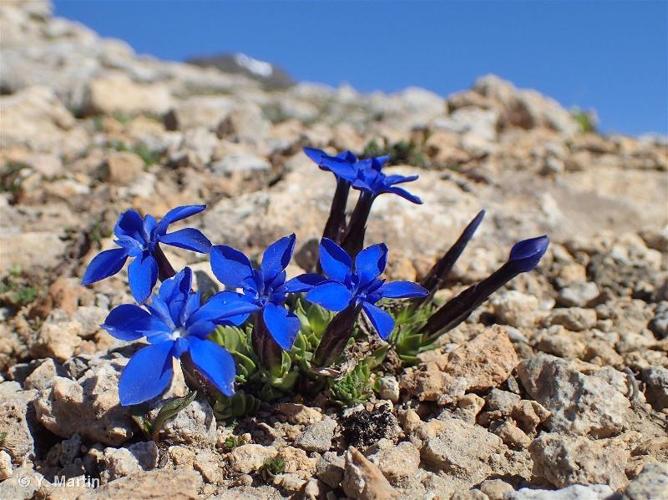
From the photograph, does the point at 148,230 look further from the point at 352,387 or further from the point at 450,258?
the point at 450,258

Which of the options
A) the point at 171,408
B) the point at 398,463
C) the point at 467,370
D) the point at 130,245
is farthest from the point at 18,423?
the point at 467,370

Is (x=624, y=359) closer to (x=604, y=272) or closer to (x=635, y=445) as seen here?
(x=635, y=445)

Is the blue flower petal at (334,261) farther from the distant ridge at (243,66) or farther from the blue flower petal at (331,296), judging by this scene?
the distant ridge at (243,66)

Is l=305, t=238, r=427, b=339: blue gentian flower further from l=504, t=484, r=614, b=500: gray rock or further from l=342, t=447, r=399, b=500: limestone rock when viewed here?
l=504, t=484, r=614, b=500: gray rock

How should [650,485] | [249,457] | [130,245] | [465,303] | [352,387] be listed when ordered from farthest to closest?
[465,303]
[352,387]
[249,457]
[130,245]
[650,485]

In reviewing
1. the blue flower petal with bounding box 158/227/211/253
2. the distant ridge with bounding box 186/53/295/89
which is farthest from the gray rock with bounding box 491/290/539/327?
the distant ridge with bounding box 186/53/295/89

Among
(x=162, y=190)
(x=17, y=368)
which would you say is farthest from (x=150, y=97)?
(x=17, y=368)

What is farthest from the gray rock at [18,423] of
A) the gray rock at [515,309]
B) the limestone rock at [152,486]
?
the gray rock at [515,309]
